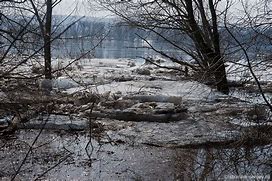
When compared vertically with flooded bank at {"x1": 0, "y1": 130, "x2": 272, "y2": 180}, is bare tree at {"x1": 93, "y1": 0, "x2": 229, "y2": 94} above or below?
above

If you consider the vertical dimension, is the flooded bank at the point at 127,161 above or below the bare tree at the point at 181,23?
below

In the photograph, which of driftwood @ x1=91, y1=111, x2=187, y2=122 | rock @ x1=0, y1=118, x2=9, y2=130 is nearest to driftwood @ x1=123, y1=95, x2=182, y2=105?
driftwood @ x1=91, y1=111, x2=187, y2=122

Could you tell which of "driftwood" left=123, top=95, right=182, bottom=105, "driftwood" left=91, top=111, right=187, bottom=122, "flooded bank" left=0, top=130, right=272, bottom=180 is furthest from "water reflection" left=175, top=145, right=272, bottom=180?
"driftwood" left=123, top=95, right=182, bottom=105

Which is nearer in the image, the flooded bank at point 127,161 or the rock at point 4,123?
the flooded bank at point 127,161

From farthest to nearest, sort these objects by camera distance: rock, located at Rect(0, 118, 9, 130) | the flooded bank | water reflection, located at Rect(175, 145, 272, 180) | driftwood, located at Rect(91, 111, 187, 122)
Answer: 1. driftwood, located at Rect(91, 111, 187, 122)
2. rock, located at Rect(0, 118, 9, 130)
3. the flooded bank
4. water reflection, located at Rect(175, 145, 272, 180)

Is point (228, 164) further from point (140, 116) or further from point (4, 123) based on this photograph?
point (4, 123)

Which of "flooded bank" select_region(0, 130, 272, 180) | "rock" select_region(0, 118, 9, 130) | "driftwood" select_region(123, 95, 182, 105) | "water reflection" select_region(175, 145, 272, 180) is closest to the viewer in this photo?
"water reflection" select_region(175, 145, 272, 180)

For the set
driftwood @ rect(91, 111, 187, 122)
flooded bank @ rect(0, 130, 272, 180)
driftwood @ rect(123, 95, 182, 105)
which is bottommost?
flooded bank @ rect(0, 130, 272, 180)

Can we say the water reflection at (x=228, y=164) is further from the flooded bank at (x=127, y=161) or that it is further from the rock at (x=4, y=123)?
the rock at (x=4, y=123)

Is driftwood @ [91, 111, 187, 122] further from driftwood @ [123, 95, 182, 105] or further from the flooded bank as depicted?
the flooded bank

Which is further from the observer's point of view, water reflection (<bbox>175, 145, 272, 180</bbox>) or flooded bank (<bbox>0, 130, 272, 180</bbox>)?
flooded bank (<bbox>0, 130, 272, 180</bbox>)

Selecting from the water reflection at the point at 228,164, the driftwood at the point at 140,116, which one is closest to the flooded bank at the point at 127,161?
the water reflection at the point at 228,164

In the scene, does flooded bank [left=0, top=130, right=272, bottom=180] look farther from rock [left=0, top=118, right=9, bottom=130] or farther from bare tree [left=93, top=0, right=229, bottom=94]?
bare tree [left=93, top=0, right=229, bottom=94]

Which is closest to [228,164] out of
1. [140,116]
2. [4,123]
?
[140,116]
